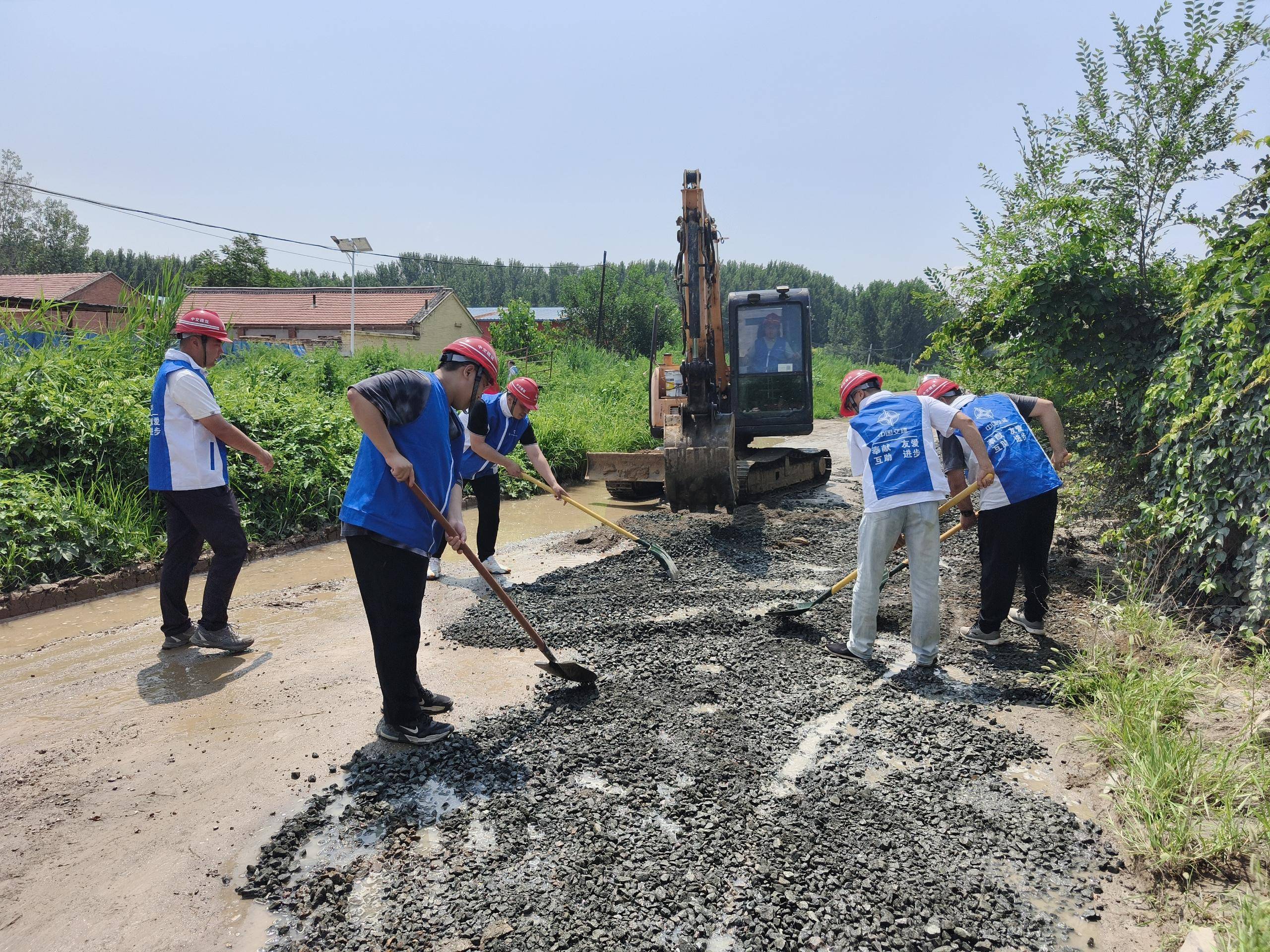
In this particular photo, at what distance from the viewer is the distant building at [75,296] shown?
28.3 feet

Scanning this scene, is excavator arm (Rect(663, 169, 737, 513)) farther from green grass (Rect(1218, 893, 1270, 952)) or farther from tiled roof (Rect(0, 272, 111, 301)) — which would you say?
tiled roof (Rect(0, 272, 111, 301))

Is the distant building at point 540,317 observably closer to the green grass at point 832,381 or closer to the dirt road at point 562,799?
the green grass at point 832,381

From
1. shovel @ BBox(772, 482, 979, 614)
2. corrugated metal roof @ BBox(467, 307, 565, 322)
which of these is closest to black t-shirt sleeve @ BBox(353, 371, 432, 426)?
shovel @ BBox(772, 482, 979, 614)

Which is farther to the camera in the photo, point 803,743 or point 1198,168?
point 1198,168

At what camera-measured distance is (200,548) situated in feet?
15.7

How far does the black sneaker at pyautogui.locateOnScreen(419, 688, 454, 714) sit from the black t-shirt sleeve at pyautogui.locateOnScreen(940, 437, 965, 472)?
3.33 m

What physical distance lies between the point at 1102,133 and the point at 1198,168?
81cm

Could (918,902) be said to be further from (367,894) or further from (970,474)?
(970,474)

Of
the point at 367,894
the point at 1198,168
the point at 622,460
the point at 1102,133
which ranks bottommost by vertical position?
the point at 367,894

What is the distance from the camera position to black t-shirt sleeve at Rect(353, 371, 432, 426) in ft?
10.4

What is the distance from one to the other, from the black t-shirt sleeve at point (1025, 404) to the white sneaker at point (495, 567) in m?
4.17

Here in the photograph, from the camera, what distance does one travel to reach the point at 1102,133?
6.64 m

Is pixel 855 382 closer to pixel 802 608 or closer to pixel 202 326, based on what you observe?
pixel 802 608

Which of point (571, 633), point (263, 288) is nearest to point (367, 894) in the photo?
point (571, 633)
